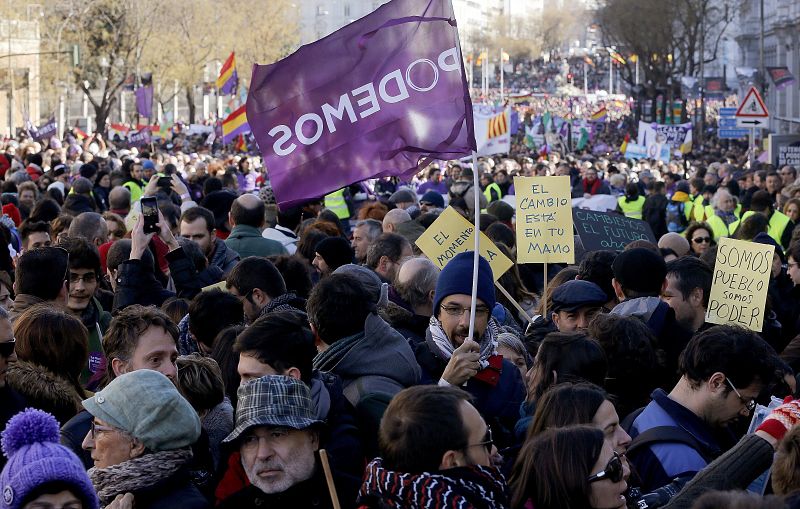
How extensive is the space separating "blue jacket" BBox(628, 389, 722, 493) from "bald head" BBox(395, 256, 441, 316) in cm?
191

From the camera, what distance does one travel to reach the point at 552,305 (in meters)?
6.64

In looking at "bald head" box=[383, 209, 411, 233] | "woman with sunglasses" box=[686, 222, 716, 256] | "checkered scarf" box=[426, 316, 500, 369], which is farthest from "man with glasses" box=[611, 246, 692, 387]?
"woman with sunglasses" box=[686, 222, 716, 256]

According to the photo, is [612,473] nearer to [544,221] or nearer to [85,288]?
[85,288]

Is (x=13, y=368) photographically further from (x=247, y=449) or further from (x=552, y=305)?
(x=552, y=305)

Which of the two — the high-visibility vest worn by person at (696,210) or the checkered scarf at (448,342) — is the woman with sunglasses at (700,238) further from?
the checkered scarf at (448,342)

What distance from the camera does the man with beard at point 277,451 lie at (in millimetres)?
4117

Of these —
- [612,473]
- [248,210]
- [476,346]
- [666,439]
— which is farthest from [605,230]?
[612,473]

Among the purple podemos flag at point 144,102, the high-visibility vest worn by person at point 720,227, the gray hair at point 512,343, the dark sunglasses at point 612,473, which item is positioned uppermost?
the purple podemos flag at point 144,102

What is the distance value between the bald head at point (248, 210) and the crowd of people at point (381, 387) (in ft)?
3.03

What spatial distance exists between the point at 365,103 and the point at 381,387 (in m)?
1.82

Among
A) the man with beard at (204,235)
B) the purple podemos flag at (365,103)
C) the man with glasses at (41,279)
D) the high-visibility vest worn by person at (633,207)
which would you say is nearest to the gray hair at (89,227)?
the man with beard at (204,235)

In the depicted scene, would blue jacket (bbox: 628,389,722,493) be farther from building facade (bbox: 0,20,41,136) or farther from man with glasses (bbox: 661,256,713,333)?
building facade (bbox: 0,20,41,136)

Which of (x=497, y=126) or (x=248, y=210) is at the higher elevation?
(x=248, y=210)

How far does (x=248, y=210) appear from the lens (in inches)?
379
